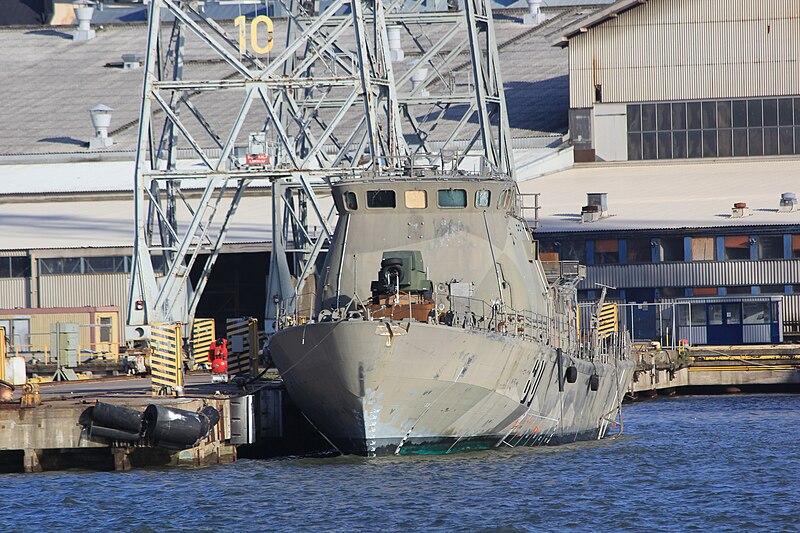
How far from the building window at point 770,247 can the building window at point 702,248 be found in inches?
78.5

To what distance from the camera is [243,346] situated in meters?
43.5

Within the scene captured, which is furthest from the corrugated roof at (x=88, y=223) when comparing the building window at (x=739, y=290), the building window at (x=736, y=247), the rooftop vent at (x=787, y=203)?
the rooftop vent at (x=787, y=203)

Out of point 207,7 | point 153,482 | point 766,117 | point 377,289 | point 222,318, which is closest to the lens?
point 153,482

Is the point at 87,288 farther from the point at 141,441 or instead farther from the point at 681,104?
the point at 681,104

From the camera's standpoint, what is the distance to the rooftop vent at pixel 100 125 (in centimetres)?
8131

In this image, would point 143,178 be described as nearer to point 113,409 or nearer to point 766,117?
point 113,409

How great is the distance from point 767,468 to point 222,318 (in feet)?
133

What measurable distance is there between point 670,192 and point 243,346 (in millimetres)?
32577

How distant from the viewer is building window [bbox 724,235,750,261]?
63375 millimetres

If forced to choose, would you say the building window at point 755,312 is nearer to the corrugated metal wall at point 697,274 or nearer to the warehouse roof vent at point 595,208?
the corrugated metal wall at point 697,274

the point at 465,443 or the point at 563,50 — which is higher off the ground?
the point at 563,50

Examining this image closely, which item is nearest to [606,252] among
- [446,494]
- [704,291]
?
[704,291]

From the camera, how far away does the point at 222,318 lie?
72375 millimetres

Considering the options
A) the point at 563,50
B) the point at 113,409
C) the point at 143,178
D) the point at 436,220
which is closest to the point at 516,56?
the point at 563,50
